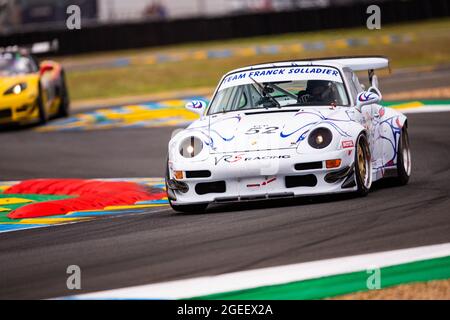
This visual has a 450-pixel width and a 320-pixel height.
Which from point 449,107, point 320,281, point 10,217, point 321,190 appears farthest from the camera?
point 449,107

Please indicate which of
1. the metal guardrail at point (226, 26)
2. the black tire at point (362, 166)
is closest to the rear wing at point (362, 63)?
the black tire at point (362, 166)

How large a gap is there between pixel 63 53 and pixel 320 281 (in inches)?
1090

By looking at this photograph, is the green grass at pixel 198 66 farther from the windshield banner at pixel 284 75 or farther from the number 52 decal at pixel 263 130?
the number 52 decal at pixel 263 130

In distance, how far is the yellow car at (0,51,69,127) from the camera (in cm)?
1828

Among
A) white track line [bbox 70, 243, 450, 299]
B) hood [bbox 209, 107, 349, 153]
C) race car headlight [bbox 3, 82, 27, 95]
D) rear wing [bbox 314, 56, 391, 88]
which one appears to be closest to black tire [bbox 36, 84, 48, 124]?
race car headlight [bbox 3, 82, 27, 95]

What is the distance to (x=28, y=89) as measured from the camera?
1839cm

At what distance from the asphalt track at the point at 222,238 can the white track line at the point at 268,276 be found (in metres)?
0.12

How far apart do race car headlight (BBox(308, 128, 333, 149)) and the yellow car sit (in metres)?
10.5

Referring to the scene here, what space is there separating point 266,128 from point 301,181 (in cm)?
53

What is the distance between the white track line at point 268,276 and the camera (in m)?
5.86

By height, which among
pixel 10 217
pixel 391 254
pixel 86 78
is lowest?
pixel 86 78

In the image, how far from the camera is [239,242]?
709 centimetres
